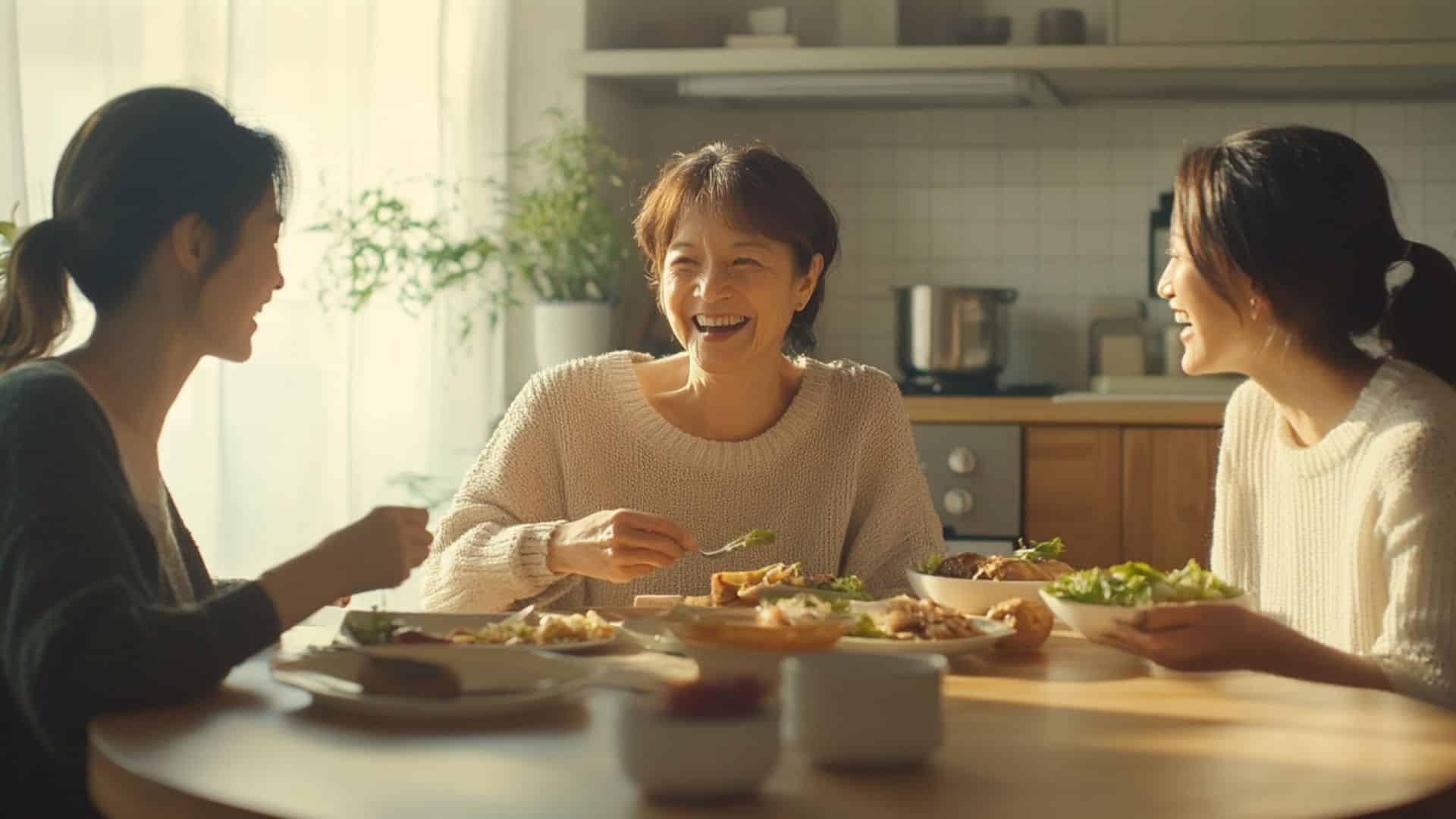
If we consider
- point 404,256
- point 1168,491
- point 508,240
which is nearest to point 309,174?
point 404,256

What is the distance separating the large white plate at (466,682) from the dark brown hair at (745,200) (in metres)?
1.00

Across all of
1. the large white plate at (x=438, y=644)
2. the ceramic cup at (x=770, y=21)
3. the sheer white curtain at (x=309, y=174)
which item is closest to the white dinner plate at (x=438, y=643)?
the large white plate at (x=438, y=644)

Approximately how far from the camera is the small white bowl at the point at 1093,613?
1.57 m

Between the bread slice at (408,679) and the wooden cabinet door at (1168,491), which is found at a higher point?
the bread slice at (408,679)

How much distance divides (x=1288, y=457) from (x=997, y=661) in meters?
0.50

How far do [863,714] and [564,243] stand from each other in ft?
9.62

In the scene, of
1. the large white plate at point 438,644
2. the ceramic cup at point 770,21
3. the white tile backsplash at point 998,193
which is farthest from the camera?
the white tile backsplash at point 998,193

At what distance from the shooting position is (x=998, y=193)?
450 centimetres

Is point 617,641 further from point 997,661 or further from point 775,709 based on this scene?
point 775,709

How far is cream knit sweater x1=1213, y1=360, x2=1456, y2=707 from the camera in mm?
Result: 1571

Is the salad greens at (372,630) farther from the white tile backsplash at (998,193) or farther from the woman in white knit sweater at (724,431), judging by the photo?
the white tile backsplash at (998,193)

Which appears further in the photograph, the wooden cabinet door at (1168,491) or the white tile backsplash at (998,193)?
the white tile backsplash at (998,193)

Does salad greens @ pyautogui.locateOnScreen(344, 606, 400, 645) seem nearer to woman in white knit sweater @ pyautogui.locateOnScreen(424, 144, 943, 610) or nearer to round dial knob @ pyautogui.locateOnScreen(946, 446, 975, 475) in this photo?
woman in white knit sweater @ pyautogui.locateOnScreen(424, 144, 943, 610)

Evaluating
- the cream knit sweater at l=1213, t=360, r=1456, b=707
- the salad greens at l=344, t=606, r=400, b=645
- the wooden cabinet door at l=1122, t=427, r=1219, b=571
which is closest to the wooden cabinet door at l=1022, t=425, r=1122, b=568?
the wooden cabinet door at l=1122, t=427, r=1219, b=571
